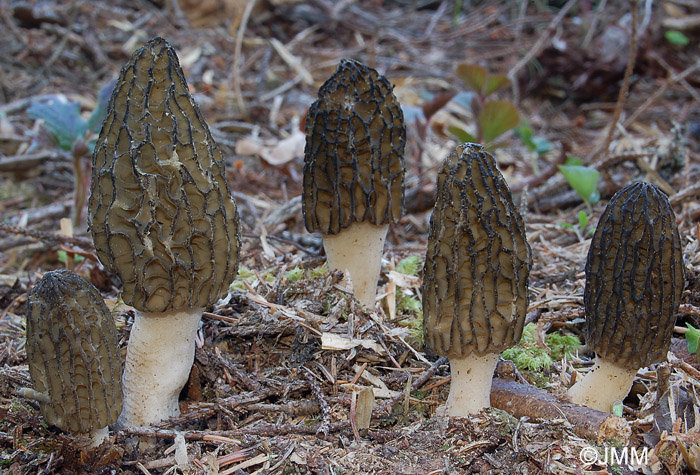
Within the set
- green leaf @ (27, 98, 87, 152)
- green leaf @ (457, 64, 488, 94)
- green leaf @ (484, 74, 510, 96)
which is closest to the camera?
green leaf @ (27, 98, 87, 152)

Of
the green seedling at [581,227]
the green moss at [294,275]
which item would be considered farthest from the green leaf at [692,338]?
the green moss at [294,275]

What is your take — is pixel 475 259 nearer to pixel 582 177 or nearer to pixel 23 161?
pixel 582 177

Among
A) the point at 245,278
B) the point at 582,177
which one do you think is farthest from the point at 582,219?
the point at 245,278

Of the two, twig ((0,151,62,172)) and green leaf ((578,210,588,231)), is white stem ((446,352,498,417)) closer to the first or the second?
green leaf ((578,210,588,231))

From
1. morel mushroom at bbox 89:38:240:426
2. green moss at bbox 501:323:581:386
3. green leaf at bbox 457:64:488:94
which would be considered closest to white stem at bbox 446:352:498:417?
green moss at bbox 501:323:581:386

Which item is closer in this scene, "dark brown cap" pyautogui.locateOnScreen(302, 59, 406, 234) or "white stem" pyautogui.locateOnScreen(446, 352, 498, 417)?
"white stem" pyautogui.locateOnScreen(446, 352, 498, 417)

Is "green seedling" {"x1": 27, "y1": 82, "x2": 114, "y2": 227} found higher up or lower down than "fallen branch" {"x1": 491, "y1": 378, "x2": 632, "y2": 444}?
higher up

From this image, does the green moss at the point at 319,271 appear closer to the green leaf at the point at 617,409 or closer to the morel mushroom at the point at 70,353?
the morel mushroom at the point at 70,353
